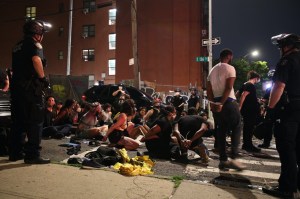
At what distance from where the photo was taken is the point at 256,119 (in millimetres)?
7594

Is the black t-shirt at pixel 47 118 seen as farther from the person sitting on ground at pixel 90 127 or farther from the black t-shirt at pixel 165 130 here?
the black t-shirt at pixel 165 130

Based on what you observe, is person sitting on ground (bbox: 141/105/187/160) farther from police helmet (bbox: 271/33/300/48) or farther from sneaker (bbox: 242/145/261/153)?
police helmet (bbox: 271/33/300/48)

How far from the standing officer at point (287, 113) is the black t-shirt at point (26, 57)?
358cm

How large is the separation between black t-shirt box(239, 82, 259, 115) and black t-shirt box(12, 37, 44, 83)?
209 inches

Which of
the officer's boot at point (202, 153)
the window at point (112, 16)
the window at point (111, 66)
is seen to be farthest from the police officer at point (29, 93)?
the window at point (112, 16)

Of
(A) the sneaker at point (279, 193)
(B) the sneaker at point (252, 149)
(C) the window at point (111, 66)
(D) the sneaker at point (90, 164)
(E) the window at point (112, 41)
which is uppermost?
(E) the window at point (112, 41)

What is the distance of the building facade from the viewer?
27.6 metres

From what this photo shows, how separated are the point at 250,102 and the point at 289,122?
396 cm

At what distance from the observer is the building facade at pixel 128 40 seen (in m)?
27.6

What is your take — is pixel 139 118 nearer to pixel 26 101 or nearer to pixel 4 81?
pixel 4 81

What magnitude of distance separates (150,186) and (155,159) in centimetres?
226

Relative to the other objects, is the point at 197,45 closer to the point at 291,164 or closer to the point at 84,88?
the point at 84,88

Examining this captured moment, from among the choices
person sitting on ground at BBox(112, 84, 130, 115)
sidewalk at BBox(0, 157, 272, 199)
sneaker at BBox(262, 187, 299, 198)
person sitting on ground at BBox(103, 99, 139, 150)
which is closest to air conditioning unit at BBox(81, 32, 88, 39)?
person sitting on ground at BBox(112, 84, 130, 115)

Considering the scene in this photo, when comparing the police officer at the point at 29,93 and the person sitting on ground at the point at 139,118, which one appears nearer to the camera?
the police officer at the point at 29,93
